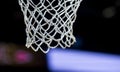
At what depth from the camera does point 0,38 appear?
462cm

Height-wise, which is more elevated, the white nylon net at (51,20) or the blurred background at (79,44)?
the blurred background at (79,44)

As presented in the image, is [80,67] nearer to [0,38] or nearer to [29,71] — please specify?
[29,71]

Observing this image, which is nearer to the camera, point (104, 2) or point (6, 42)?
point (6, 42)

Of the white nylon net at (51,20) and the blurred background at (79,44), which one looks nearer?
the white nylon net at (51,20)

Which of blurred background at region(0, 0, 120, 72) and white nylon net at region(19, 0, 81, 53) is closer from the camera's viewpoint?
white nylon net at region(19, 0, 81, 53)

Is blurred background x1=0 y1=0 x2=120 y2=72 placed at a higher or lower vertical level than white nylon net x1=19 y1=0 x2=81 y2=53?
higher

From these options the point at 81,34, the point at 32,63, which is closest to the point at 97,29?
the point at 81,34

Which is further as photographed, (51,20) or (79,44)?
(79,44)

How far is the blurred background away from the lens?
14.9 feet

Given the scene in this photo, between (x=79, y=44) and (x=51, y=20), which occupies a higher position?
(x=79, y=44)

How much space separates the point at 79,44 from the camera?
485cm

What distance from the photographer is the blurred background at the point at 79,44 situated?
453 cm

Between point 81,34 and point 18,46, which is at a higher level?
point 81,34

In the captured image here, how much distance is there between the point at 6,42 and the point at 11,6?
499 mm
